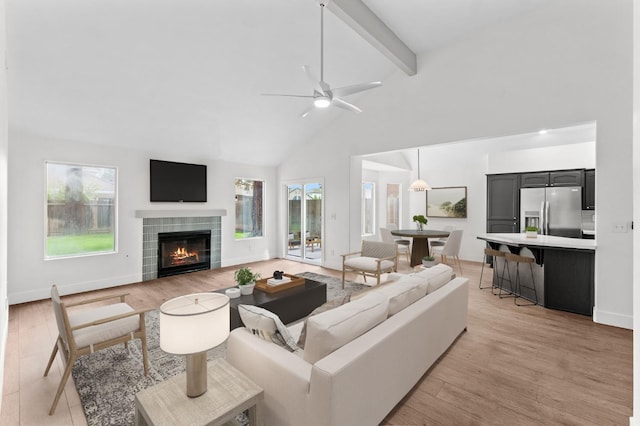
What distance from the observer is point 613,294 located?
11.4 feet

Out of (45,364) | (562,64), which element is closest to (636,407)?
(45,364)

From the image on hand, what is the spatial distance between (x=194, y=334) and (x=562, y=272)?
460cm

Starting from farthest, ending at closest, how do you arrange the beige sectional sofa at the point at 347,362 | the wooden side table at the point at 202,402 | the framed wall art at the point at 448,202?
the framed wall art at the point at 448,202 → the beige sectional sofa at the point at 347,362 → the wooden side table at the point at 202,402

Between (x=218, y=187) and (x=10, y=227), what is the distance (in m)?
3.28

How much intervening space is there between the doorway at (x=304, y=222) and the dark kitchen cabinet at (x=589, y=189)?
5.08 m

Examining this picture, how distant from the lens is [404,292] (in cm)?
225

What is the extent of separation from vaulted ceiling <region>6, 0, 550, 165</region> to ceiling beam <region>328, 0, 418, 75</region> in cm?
4

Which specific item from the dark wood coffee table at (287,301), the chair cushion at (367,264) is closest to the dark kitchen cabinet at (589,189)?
the chair cushion at (367,264)

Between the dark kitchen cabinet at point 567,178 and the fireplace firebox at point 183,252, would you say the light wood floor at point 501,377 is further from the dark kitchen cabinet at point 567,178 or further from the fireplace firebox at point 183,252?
the dark kitchen cabinet at point 567,178

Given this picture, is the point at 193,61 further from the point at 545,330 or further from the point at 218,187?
the point at 545,330

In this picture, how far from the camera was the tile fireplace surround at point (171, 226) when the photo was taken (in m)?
5.42

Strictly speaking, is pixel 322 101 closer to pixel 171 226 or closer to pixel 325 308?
pixel 325 308

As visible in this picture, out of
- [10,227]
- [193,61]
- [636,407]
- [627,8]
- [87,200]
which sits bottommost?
[636,407]

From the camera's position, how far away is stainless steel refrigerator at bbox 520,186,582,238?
5.43 m
